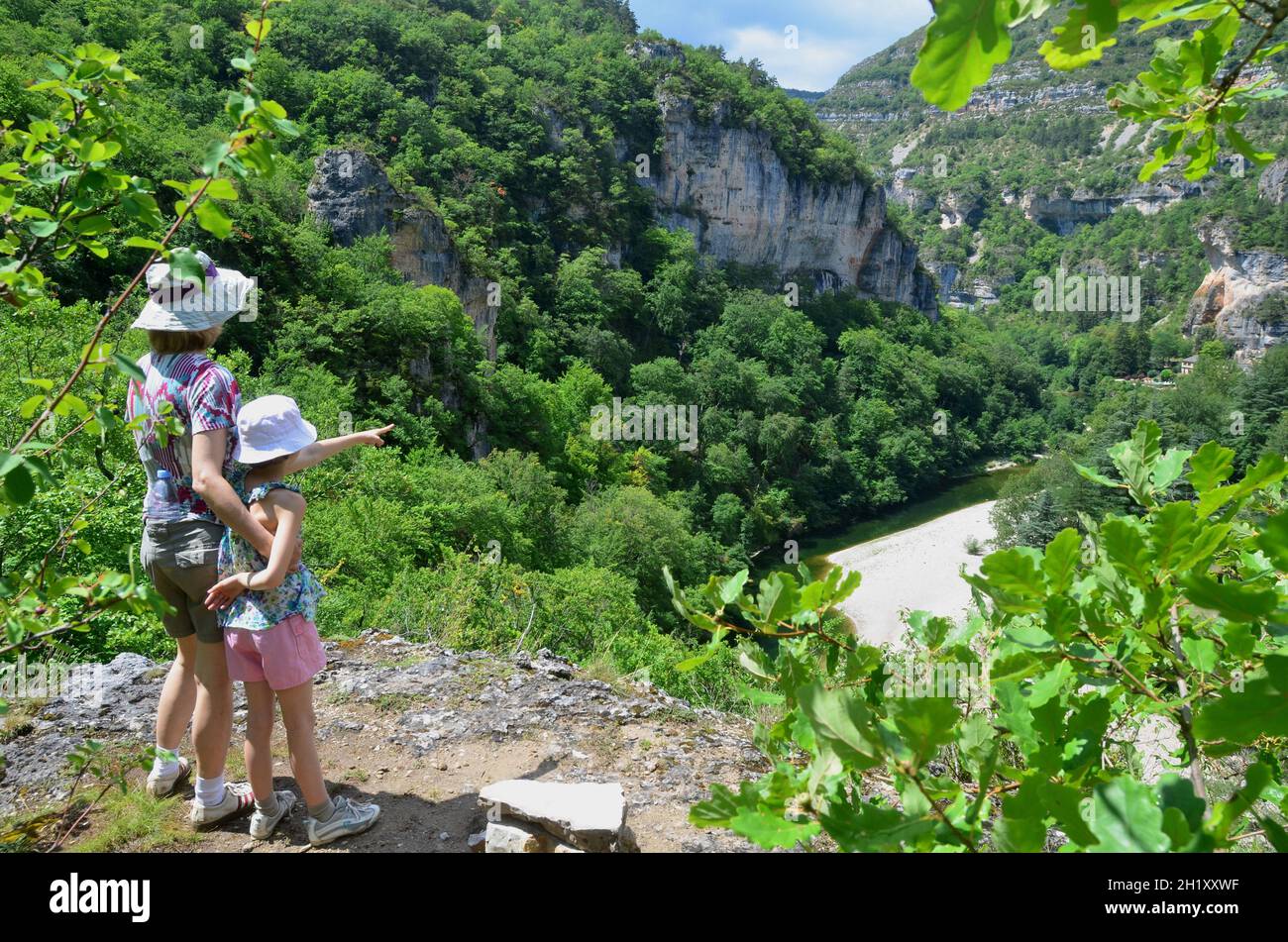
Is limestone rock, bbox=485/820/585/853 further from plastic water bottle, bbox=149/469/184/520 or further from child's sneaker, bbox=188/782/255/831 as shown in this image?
plastic water bottle, bbox=149/469/184/520

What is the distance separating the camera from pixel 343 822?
252 cm

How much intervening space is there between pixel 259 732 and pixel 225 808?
0.44m

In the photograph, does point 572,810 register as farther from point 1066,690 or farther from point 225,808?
point 1066,690

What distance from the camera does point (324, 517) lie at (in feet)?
36.7

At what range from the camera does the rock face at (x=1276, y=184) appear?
62.1 m

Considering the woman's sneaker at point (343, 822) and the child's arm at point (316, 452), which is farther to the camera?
the woman's sneaker at point (343, 822)

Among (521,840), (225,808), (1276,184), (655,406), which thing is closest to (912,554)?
(655,406)

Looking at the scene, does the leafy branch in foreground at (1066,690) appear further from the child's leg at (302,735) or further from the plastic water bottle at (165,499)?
the plastic water bottle at (165,499)

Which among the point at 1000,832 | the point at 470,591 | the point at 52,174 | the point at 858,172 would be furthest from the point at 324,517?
the point at 858,172

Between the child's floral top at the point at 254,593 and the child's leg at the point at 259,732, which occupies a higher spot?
the child's floral top at the point at 254,593

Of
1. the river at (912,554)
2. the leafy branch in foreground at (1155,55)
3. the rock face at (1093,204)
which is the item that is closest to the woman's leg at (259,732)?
the leafy branch in foreground at (1155,55)

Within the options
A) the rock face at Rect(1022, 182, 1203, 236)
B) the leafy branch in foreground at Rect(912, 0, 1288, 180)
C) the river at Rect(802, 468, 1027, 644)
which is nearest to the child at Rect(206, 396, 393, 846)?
the leafy branch in foreground at Rect(912, 0, 1288, 180)
